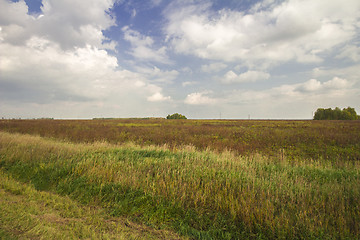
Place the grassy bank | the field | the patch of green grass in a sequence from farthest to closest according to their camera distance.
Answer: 1. the grassy bank
2. the field
3. the patch of green grass

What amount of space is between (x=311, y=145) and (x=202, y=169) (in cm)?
1327

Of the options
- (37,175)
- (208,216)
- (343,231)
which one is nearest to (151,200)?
(208,216)

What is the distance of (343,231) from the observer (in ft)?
12.3

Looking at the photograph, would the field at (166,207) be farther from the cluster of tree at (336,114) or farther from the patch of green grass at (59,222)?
the cluster of tree at (336,114)

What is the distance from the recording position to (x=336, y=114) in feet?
241

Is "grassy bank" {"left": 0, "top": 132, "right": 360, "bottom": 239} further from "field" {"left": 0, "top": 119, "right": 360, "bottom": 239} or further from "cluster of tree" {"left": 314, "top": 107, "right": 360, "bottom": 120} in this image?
"cluster of tree" {"left": 314, "top": 107, "right": 360, "bottom": 120}

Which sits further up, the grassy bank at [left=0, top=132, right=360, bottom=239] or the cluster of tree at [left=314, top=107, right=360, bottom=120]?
the cluster of tree at [left=314, top=107, right=360, bottom=120]

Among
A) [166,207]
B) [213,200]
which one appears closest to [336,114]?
[213,200]

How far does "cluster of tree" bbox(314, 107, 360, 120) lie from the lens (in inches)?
2786

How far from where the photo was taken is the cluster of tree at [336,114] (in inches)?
2786

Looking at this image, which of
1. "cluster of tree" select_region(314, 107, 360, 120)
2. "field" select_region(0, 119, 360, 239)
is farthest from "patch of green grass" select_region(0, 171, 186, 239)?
"cluster of tree" select_region(314, 107, 360, 120)

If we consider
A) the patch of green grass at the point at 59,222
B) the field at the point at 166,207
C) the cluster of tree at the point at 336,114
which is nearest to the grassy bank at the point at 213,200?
the field at the point at 166,207

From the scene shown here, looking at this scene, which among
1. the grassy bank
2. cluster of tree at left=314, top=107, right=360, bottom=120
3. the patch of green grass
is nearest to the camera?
the patch of green grass

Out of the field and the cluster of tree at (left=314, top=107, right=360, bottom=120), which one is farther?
the cluster of tree at (left=314, top=107, right=360, bottom=120)
